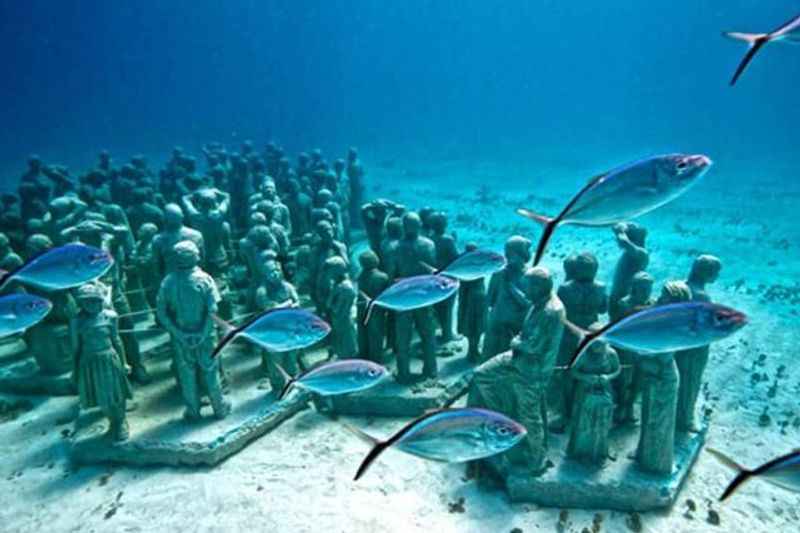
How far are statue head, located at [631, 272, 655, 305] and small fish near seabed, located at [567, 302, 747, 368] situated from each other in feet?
10.2

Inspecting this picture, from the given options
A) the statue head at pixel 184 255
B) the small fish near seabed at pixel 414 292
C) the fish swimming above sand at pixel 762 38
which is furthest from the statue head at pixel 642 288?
the statue head at pixel 184 255

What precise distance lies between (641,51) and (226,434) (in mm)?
186853

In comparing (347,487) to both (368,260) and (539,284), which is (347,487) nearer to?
(368,260)

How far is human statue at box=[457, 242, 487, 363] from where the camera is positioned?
9859 millimetres

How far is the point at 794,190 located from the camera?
3259 centimetres

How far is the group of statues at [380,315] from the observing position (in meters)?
6.84

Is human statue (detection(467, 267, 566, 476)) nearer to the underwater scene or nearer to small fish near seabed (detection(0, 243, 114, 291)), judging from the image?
the underwater scene

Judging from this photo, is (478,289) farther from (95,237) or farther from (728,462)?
(95,237)

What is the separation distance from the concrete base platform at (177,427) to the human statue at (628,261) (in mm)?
5759

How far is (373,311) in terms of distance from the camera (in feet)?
30.6

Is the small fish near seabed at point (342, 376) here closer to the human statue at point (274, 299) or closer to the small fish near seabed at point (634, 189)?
the small fish near seabed at point (634, 189)

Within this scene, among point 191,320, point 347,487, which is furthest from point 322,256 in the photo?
point 347,487

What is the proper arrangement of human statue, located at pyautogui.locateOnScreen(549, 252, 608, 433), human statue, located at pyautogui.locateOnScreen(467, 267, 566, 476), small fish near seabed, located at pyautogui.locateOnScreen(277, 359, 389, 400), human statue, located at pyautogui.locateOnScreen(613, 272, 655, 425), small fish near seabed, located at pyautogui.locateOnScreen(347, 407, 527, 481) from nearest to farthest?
small fish near seabed, located at pyautogui.locateOnScreen(347, 407, 527, 481) < small fish near seabed, located at pyautogui.locateOnScreen(277, 359, 389, 400) < human statue, located at pyautogui.locateOnScreen(467, 267, 566, 476) < human statue, located at pyautogui.locateOnScreen(549, 252, 608, 433) < human statue, located at pyautogui.locateOnScreen(613, 272, 655, 425)

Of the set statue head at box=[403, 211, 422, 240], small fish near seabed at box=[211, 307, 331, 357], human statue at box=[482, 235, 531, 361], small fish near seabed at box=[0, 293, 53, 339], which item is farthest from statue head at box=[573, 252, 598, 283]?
small fish near seabed at box=[0, 293, 53, 339]
